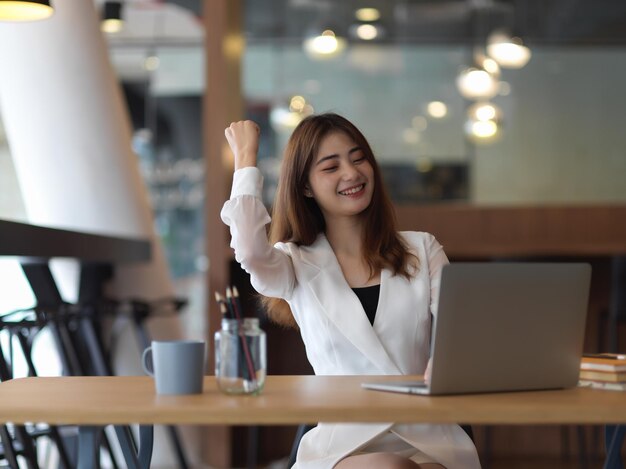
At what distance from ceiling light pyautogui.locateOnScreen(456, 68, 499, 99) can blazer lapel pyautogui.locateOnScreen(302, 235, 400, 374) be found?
6.00 meters

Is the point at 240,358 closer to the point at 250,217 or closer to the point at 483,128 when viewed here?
the point at 250,217

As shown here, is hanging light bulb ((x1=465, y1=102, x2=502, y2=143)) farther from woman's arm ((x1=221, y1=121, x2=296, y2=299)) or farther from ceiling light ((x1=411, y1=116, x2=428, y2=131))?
woman's arm ((x1=221, y1=121, x2=296, y2=299))

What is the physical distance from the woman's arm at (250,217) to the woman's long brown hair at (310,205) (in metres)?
0.14

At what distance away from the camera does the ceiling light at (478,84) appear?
7.85 meters

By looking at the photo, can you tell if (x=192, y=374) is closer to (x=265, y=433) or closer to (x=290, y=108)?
(x=265, y=433)

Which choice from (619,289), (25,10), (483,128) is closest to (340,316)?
(25,10)

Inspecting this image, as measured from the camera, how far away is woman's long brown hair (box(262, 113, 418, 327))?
2.12 meters

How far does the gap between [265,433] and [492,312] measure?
4.02 metres

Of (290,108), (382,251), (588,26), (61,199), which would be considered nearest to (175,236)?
(290,108)

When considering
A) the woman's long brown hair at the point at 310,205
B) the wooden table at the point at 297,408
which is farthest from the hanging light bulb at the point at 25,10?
the wooden table at the point at 297,408

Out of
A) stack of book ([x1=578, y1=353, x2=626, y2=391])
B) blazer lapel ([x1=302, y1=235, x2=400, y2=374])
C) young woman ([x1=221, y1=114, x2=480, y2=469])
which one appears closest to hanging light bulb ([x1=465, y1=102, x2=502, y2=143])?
young woman ([x1=221, y1=114, x2=480, y2=469])

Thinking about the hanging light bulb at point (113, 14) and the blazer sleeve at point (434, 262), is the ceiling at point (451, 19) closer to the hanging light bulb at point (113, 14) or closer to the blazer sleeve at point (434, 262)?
the hanging light bulb at point (113, 14)

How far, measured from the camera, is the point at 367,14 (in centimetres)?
803

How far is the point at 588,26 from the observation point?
26.3 feet
